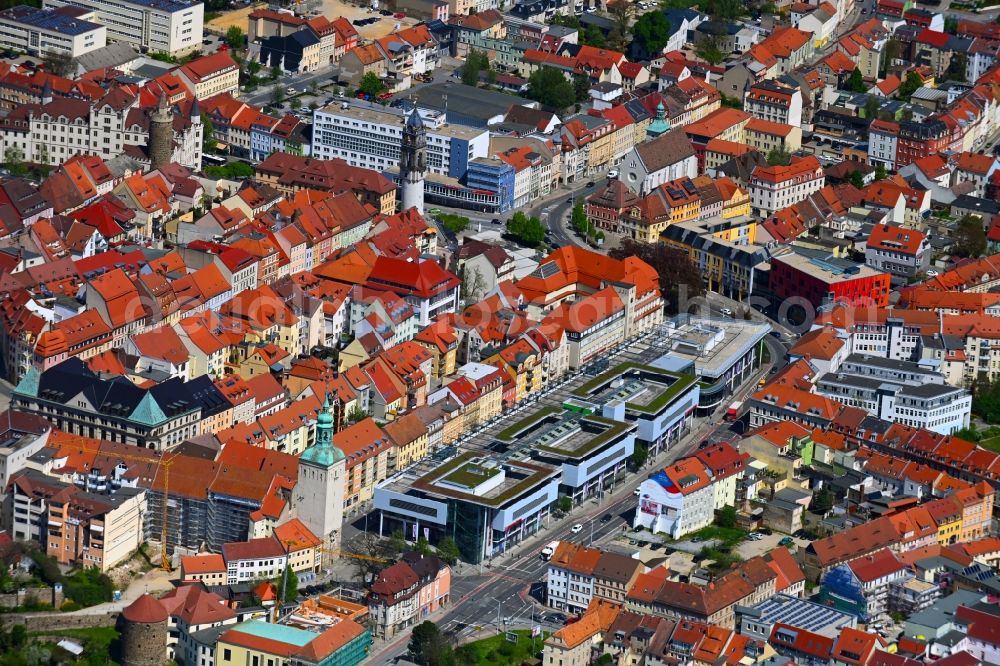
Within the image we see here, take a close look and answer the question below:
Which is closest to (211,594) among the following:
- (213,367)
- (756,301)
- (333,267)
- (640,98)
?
(213,367)

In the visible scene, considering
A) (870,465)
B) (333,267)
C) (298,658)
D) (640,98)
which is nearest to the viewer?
(298,658)

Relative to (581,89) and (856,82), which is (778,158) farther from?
(856,82)

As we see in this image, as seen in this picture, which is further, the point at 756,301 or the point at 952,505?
the point at 756,301

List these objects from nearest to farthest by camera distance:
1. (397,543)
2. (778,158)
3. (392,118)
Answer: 1. (397,543)
2. (392,118)
3. (778,158)

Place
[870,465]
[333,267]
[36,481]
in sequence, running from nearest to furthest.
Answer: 1. [36,481]
2. [870,465]
3. [333,267]

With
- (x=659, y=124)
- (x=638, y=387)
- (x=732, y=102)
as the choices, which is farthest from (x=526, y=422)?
(x=732, y=102)

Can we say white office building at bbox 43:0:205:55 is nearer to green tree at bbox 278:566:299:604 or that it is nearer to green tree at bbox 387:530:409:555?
green tree at bbox 387:530:409:555

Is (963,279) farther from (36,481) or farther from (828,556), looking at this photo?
(36,481)
